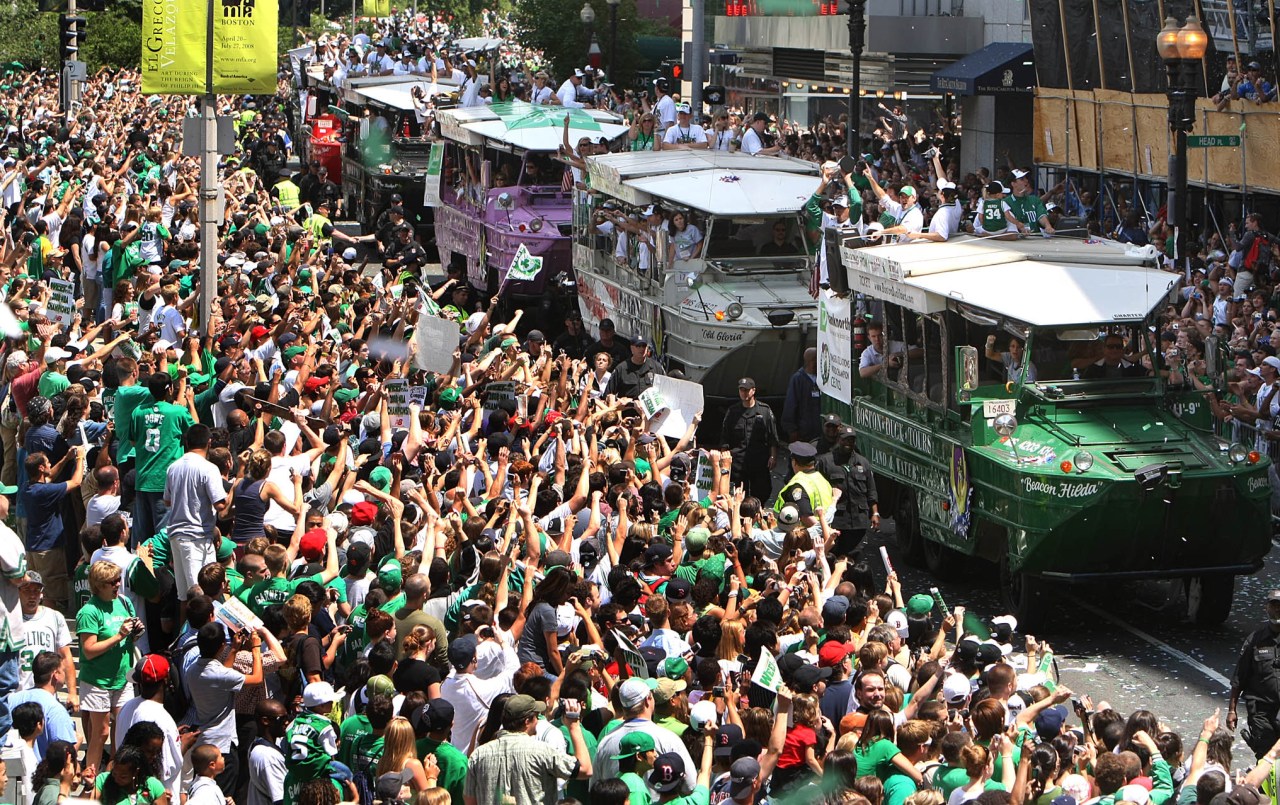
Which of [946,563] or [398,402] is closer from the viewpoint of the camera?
[398,402]

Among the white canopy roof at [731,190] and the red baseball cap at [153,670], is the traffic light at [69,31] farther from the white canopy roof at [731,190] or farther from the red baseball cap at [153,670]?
the red baseball cap at [153,670]

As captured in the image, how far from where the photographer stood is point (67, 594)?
13.2 meters

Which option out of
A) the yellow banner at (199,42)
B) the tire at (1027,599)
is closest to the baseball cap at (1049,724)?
the tire at (1027,599)

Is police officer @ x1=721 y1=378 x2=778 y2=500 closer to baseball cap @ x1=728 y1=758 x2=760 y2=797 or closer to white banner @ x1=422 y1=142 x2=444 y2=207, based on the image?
baseball cap @ x1=728 y1=758 x2=760 y2=797

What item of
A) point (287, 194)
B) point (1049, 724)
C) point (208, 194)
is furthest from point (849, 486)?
point (287, 194)

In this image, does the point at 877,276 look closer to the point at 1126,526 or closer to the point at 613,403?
the point at 613,403

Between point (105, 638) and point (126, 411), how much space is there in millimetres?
3401

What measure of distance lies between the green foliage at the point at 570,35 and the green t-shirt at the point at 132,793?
42.3 meters

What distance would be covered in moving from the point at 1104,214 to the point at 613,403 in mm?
14434

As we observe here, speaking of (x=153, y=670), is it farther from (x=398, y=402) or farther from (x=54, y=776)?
(x=398, y=402)

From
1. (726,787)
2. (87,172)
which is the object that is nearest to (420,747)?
(726,787)

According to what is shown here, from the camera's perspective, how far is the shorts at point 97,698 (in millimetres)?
9820

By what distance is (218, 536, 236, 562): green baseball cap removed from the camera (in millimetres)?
10559

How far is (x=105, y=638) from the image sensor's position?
31.8ft
